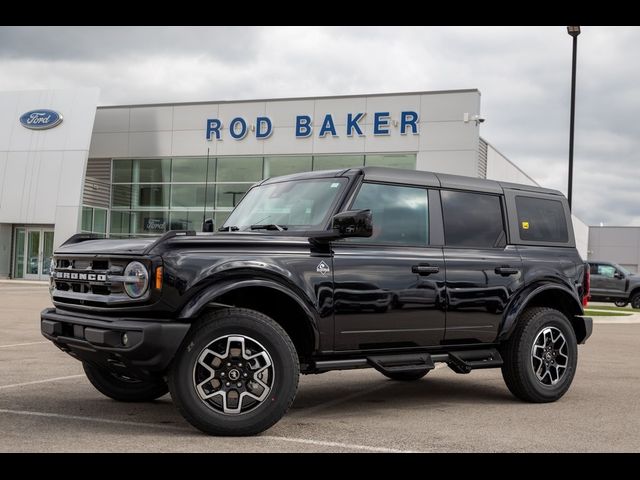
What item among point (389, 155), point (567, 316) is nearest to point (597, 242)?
point (389, 155)

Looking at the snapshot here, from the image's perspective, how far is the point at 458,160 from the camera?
32.5 metres

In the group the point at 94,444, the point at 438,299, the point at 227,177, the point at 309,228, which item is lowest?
the point at 94,444

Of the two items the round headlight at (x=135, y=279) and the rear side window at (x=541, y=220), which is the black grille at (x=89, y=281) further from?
the rear side window at (x=541, y=220)

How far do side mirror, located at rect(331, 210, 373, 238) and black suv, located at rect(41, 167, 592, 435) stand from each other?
0.05 feet

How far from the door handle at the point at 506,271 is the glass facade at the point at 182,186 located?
26852mm

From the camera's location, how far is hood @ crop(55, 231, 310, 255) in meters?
5.45

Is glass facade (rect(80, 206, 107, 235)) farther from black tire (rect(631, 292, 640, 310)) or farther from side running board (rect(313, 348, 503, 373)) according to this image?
side running board (rect(313, 348, 503, 373))

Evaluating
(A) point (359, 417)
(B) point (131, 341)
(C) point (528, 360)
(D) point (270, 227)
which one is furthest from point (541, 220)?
(B) point (131, 341)

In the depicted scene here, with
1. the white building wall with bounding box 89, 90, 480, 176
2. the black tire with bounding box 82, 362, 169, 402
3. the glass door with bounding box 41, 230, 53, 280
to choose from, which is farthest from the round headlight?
the glass door with bounding box 41, 230, 53, 280

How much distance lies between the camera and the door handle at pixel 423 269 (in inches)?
254

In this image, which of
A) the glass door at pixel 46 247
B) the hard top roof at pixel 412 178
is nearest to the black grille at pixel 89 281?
the hard top roof at pixel 412 178
